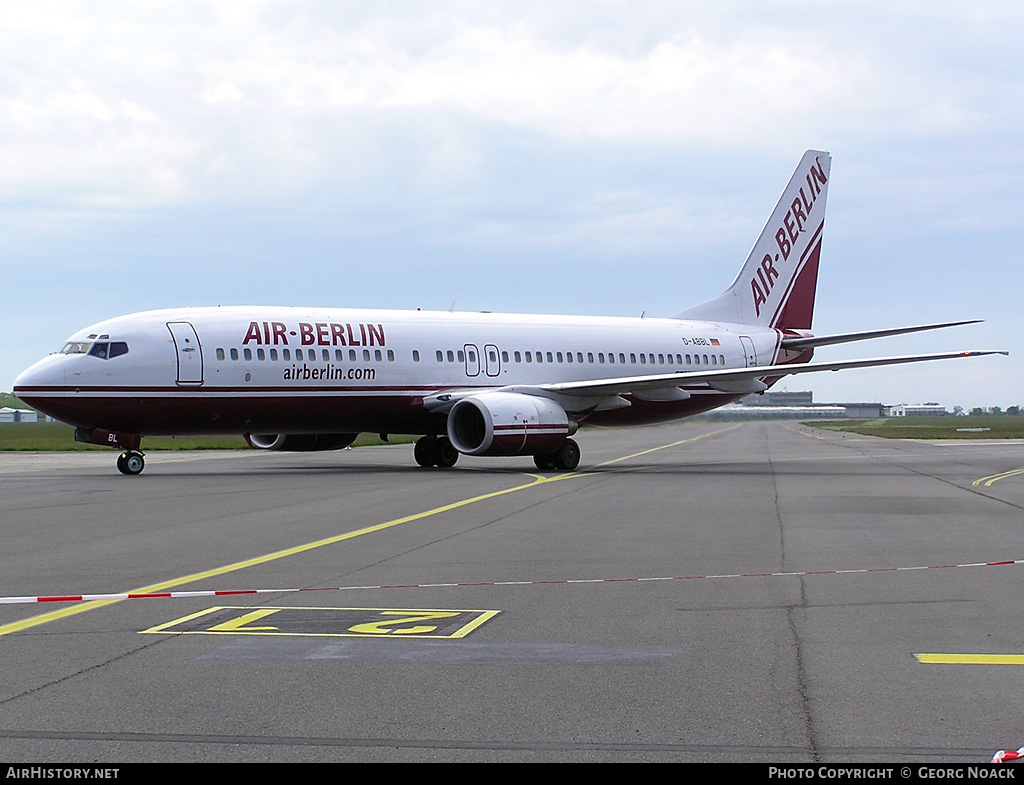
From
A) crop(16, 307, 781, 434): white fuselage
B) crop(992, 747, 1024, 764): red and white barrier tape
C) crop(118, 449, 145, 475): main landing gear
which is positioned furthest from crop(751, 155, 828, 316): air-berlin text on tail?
crop(992, 747, 1024, 764): red and white barrier tape

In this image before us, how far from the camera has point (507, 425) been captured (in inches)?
1018

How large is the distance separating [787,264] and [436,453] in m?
14.5

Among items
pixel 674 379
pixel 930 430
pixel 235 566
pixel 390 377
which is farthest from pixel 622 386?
pixel 930 430

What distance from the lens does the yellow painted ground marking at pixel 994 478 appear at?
23.0 m

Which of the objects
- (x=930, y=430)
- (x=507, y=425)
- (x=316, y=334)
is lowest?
(x=930, y=430)

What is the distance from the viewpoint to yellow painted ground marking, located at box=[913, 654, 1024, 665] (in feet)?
21.6

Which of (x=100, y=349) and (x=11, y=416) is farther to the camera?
(x=11, y=416)

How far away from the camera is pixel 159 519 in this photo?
15359mm

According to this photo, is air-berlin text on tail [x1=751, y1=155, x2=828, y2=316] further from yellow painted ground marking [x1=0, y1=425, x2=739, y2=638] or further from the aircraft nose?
the aircraft nose

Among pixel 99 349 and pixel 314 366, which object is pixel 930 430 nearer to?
pixel 314 366

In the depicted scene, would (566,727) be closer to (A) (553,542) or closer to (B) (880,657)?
(B) (880,657)

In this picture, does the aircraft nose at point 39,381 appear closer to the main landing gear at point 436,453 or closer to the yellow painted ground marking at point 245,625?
the main landing gear at point 436,453

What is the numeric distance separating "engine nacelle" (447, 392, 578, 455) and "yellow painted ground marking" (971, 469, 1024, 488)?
355 inches
